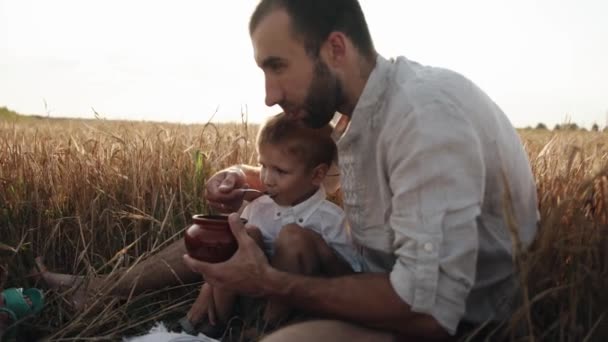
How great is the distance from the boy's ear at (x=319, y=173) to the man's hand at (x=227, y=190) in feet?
1.08

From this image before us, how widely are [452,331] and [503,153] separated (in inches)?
22.0

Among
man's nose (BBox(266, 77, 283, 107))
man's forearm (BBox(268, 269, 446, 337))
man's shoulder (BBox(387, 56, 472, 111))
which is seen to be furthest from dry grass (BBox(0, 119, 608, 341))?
man's nose (BBox(266, 77, 283, 107))

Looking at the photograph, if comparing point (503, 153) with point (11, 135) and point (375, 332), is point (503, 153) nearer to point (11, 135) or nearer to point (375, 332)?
point (375, 332)

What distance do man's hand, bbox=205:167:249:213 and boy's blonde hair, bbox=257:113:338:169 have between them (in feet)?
0.87

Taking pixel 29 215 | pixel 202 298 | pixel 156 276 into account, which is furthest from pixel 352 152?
pixel 29 215

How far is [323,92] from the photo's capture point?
7.79ft

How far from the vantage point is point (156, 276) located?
3.17m

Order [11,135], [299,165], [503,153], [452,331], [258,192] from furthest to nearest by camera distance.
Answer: [11,135] < [258,192] < [299,165] < [503,153] < [452,331]

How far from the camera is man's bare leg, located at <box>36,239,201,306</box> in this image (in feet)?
10.3

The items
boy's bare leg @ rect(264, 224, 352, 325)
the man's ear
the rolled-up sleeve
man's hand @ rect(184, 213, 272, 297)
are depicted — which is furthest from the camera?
boy's bare leg @ rect(264, 224, 352, 325)

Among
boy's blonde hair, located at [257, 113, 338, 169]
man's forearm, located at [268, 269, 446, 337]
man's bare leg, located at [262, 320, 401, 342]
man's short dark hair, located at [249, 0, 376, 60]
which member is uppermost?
man's short dark hair, located at [249, 0, 376, 60]

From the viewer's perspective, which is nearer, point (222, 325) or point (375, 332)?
point (375, 332)

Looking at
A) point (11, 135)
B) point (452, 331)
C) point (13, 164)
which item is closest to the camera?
point (452, 331)

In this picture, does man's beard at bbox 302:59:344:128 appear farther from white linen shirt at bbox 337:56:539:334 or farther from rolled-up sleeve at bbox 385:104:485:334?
rolled-up sleeve at bbox 385:104:485:334
